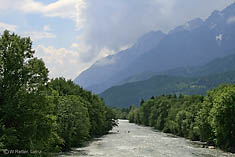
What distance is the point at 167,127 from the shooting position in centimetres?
14600

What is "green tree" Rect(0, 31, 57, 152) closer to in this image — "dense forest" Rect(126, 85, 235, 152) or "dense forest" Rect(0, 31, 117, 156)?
"dense forest" Rect(0, 31, 117, 156)

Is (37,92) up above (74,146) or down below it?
above

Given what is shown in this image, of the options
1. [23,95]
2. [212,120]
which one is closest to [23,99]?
[23,95]

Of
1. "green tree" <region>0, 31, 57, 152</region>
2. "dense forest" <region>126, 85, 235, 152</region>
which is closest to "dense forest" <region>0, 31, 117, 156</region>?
"green tree" <region>0, 31, 57, 152</region>

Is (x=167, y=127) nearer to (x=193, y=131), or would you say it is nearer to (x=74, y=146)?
(x=193, y=131)

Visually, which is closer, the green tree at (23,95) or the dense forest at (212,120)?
the green tree at (23,95)

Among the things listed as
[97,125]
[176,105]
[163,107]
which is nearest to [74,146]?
[97,125]

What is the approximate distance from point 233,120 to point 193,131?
2996 centimetres

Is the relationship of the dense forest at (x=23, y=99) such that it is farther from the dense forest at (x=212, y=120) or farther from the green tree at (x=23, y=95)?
the dense forest at (x=212, y=120)

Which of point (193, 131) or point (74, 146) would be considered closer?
point (74, 146)

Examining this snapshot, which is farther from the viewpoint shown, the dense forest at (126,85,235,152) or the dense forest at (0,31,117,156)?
the dense forest at (126,85,235,152)

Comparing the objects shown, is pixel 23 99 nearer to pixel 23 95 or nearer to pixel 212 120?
pixel 23 95

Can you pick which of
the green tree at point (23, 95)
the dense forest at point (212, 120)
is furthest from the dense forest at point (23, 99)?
the dense forest at point (212, 120)

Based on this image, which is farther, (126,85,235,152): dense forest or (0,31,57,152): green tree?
(126,85,235,152): dense forest
